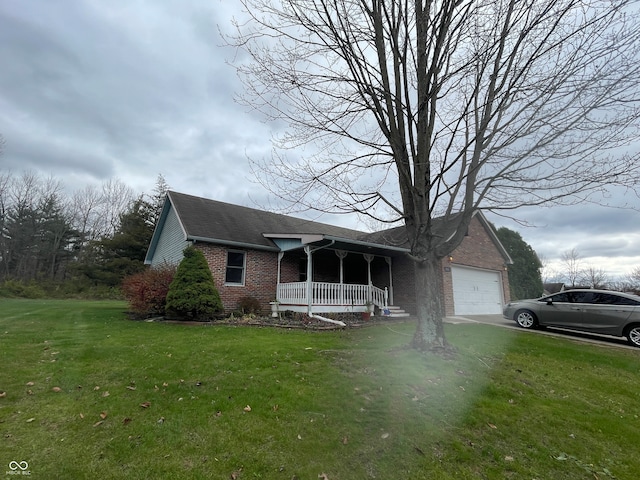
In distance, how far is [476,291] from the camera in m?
15.4

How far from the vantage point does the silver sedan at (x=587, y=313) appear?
30.5 feet

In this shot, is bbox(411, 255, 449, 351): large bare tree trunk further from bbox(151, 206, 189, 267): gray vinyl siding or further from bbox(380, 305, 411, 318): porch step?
bbox(151, 206, 189, 267): gray vinyl siding

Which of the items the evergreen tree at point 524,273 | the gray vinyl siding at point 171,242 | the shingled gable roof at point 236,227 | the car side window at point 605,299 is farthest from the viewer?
the evergreen tree at point 524,273

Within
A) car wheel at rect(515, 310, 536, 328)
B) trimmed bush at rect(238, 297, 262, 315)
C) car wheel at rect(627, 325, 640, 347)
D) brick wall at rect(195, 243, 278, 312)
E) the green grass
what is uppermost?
brick wall at rect(195, 243, 278, 312)

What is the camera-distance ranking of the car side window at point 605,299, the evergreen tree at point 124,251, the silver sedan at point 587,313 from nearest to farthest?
the silver sedan at point 587,313
the car side window at point 605,299
the evergreen tree at point 124,251

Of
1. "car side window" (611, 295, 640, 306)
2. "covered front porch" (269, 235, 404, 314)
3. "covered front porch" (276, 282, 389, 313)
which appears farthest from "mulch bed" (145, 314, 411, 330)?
"car side window" (611, 295, 640, 306)

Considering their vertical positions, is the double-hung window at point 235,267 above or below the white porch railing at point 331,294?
above

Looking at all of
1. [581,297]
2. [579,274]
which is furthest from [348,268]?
[579,274]

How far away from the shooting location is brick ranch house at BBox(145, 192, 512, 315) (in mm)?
12422

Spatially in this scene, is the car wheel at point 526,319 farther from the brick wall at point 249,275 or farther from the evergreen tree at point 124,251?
the evergreen tree at point 124,251

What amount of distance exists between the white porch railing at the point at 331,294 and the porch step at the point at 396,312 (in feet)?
1.02

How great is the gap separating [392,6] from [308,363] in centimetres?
625

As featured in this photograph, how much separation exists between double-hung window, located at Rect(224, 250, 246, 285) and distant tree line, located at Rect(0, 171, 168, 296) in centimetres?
1958

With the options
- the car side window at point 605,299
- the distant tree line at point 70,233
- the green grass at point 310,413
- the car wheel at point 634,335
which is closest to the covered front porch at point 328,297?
the green grass at point 310,413
